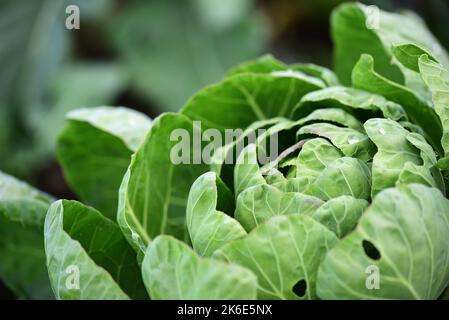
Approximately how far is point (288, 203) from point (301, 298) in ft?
0.54

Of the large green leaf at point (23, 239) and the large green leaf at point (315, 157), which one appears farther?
the large green leaf at point (23, 239)

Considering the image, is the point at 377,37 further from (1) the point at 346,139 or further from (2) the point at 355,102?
(1) the point at 346,139

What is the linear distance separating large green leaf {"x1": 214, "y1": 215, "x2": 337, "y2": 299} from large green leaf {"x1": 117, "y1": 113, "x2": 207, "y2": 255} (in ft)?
0.99

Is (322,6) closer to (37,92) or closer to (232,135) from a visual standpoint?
(37,92)

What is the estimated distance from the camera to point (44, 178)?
9.59ft

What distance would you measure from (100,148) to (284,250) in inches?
27.8

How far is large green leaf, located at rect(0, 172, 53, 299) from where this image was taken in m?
1.57

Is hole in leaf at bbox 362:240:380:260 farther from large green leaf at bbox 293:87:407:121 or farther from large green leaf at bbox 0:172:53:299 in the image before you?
large green leaf at bbox 0:172:53:299

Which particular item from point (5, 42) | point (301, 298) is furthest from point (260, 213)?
point (5, 42)

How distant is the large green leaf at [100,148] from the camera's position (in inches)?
63.9

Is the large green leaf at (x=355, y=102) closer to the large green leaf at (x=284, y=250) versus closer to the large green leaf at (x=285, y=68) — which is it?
the large green leaf at (x=285, y=68)

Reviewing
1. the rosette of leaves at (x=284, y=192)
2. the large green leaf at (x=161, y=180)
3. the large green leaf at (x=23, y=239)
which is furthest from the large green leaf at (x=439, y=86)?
the large green leaf at (x=23, y=239)

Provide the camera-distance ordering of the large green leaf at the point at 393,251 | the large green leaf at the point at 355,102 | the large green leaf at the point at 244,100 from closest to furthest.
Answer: the large green leaf at the point at 393,251
the large green leaf at the point at 355,102
the large green leaf at the point at 244,100
